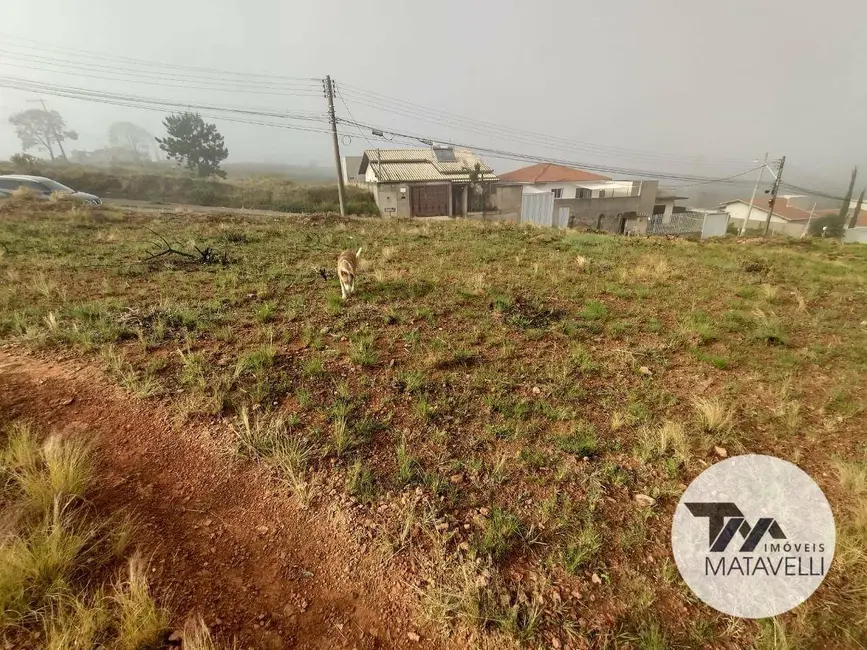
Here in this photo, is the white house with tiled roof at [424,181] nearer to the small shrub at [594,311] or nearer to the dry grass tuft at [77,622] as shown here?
the small shrub at [594,311]

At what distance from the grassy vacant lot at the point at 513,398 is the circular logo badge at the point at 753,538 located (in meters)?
0.09

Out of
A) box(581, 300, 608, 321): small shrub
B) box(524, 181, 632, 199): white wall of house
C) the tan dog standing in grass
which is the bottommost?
box(581, 300, 608, 321): small shrub

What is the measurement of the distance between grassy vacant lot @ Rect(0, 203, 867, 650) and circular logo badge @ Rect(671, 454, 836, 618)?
0.09 metres

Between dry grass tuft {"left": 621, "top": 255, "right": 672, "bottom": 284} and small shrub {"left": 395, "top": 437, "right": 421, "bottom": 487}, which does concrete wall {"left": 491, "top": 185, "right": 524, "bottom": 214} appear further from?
small shrub {"left": 395, "top": 437, "right": 421, "bottom": 487}

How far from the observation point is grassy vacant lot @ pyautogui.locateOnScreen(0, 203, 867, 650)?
7.70 ft

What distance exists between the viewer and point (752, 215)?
55.8 m

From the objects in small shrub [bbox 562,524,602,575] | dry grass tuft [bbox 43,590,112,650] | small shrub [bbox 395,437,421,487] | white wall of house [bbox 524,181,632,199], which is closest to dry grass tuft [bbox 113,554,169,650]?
dry grass tuft [bbox 43,590,112,650]

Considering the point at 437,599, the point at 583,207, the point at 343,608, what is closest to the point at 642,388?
the point at 437,599

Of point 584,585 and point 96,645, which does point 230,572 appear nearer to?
point 96,645

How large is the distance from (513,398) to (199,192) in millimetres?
40973

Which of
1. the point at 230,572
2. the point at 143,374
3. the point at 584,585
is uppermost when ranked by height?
the point at 143,374

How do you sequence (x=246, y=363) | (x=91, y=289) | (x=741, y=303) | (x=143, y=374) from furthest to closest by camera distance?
(x=741, y=303) → (x=91, y=289) → (x=246, y=363) → (x=143, y=374)

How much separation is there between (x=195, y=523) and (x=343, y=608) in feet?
4.20

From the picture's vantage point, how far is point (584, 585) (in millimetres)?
2371
